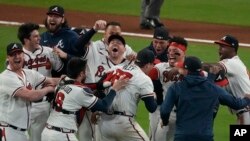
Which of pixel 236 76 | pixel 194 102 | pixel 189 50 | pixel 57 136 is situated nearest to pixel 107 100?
pixel 57 136

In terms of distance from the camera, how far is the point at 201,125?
34.0ft

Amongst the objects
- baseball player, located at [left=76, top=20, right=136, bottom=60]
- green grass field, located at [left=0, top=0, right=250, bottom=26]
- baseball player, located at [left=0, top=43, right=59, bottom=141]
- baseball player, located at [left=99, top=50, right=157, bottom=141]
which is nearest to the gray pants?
green grass field, located at [left=0, top=0, right=250, bottom=26]

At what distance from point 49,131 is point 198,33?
32.6 ft

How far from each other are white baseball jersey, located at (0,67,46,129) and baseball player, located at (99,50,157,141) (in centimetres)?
102

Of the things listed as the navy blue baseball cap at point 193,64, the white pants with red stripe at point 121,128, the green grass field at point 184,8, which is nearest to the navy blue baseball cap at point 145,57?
the navy blue baseball cap at point 193,64

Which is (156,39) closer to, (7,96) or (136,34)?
(7,96)

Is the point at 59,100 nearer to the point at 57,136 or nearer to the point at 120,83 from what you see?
the point at 57,136

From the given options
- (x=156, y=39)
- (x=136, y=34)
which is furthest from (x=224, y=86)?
(x=136, y=34)

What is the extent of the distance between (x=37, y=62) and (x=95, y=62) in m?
0.91

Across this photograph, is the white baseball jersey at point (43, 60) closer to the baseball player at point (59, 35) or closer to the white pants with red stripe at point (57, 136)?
the baseball player at point (59, 35)

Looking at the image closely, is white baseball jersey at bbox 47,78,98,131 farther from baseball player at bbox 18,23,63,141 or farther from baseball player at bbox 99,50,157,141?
baseball player at bbox 18,23,63,141

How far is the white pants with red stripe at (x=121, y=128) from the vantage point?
10914 millimetres

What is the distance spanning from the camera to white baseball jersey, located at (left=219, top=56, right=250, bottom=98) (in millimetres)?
11523

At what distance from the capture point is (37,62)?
1164cm
